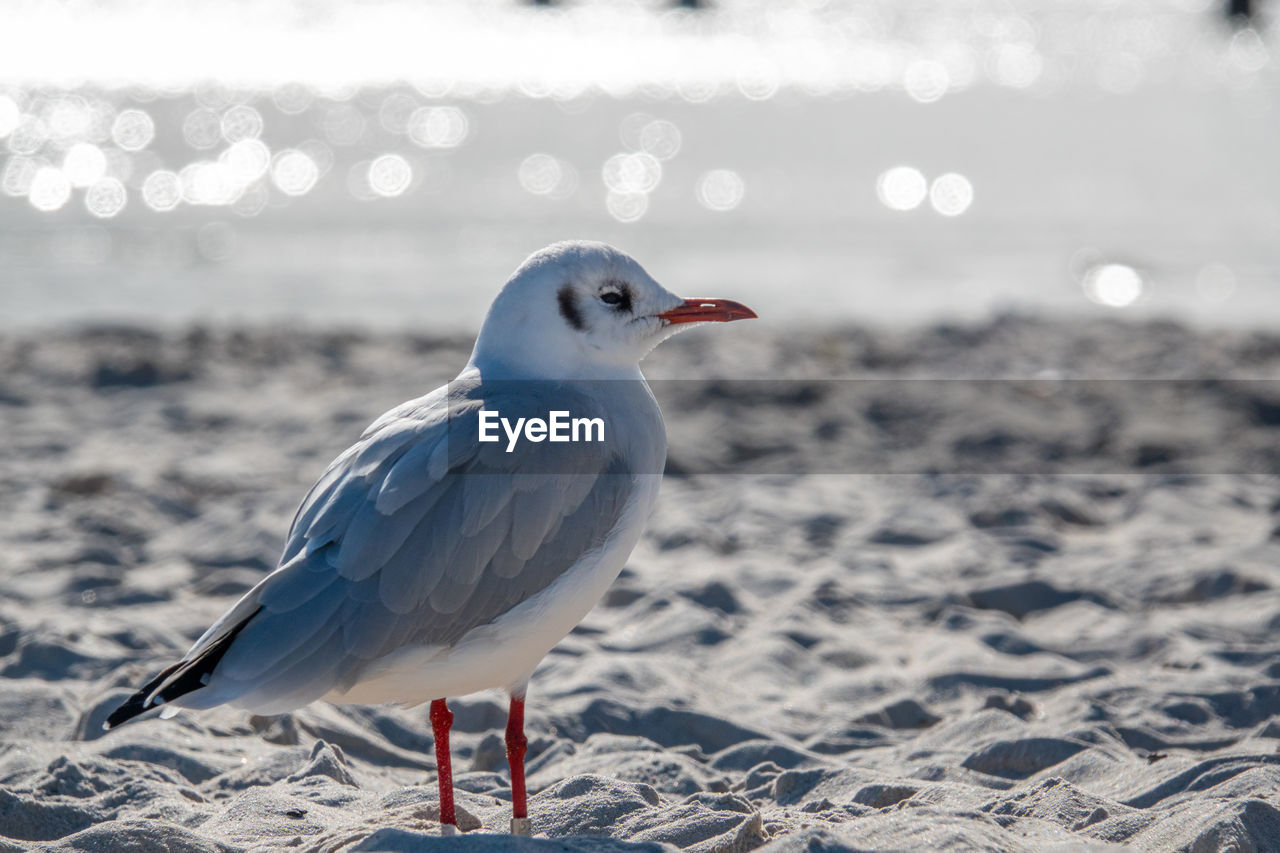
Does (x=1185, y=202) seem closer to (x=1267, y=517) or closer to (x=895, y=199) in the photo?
(x=895, y=199)

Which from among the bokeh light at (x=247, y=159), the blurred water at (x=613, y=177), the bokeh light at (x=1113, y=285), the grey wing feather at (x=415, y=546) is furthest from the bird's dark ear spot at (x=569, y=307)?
the bokeh light at (x=247, y=159)

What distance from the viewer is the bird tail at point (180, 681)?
270cm

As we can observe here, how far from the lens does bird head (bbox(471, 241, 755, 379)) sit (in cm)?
328

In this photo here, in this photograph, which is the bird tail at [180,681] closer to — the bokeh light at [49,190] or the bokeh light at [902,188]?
the bokeh light at [49,190]

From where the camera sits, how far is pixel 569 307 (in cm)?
330

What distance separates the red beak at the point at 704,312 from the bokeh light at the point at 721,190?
12.5 m

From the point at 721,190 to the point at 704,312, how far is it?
13.5 m

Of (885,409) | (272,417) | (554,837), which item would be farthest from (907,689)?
(272,417)

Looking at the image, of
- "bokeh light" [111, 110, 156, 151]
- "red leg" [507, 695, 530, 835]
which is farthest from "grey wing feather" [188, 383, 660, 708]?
"bokeh light" [111, 110, 156, 151]

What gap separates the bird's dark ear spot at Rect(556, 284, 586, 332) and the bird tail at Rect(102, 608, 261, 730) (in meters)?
0.98

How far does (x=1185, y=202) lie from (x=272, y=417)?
11.7m

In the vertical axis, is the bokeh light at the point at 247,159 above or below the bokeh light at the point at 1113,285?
above

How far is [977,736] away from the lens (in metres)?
3.96

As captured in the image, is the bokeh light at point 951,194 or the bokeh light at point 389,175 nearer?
the bokeh light at point 951,194
